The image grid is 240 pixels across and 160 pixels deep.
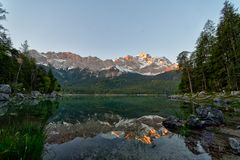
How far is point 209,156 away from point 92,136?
7701 mm

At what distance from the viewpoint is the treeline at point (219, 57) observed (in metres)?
40.4

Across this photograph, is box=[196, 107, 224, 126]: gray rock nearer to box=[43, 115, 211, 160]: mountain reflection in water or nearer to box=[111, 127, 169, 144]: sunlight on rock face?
box=[111, 127, 169, 144]: sunlight on rock face

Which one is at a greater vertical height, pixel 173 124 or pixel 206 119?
pixel 206 119

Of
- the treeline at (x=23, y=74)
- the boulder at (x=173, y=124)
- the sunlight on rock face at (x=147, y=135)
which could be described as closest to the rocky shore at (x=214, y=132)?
the boulder at (x=173, y=124)

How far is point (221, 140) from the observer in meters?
11.5

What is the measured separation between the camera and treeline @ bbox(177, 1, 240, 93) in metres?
40.4

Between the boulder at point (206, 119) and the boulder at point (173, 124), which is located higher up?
the boulder at point (206, 119)

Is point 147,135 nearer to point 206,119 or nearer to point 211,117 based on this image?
point 206,119

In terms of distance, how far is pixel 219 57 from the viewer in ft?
153

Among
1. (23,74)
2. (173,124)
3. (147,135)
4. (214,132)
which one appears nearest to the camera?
(214,132)

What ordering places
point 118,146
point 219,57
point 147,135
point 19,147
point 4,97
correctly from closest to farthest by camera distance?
1. point 19,147
2. point 118,146
3. point 147,135
4. point 4,97
5. point 219,57

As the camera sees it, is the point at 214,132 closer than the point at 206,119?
Yes

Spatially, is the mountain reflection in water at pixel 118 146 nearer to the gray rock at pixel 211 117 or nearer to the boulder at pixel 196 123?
the boulder at pixel 196 123

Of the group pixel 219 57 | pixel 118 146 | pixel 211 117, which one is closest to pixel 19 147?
pixel 118 146
